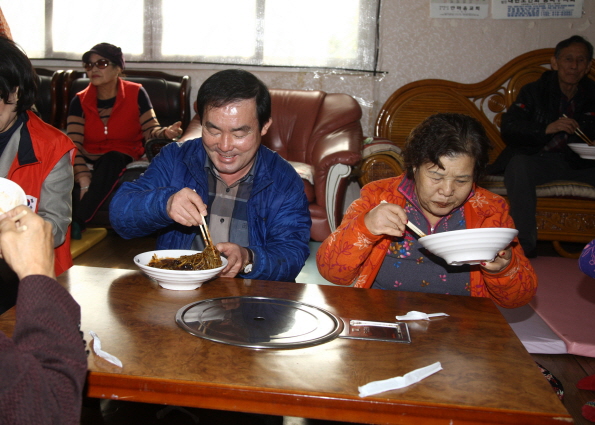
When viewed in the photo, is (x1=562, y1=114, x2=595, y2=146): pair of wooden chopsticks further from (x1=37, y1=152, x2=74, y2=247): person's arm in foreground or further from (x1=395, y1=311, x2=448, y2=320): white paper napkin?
(x1=37, y1=152, x2=74, y2=247): person's arm in foreground

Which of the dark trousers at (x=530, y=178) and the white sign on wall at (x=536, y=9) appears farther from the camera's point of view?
the white sign on wall at (x=536, y=9)

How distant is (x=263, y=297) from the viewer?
50.6 inches

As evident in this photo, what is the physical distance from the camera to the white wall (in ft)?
14.9

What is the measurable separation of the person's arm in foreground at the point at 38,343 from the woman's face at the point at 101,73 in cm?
337

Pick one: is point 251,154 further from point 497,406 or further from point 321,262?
point 497,406

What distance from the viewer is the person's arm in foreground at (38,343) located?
0.69 meters

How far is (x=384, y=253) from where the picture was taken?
162cm

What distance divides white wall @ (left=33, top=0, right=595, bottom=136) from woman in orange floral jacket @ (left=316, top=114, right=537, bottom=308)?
318 centimetres

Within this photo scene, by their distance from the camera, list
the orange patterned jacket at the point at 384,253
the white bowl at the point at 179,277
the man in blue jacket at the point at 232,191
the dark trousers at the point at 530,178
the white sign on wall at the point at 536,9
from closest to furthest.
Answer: the white bowl at the point at 179,277
the orange patterned jacket at the point at 384,253
the man in blue jacket at the point at 232,191
the dark trousers at the point at 530,178
the white sign on wall at the point at 536,9

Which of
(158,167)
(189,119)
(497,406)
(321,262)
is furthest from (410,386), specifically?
(189,119)

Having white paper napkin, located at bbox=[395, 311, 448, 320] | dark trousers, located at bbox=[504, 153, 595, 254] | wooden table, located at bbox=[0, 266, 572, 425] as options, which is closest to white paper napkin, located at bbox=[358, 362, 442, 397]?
wooden table, located at bbox=[0, 266, 572, 425]

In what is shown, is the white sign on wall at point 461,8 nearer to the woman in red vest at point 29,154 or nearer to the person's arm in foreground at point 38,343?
the woman in red vest at point 29,154

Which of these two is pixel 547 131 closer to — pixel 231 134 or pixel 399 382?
pixel 231 134

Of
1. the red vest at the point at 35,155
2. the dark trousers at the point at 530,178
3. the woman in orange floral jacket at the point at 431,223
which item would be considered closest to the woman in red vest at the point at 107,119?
the red vest at the point at 35,155
